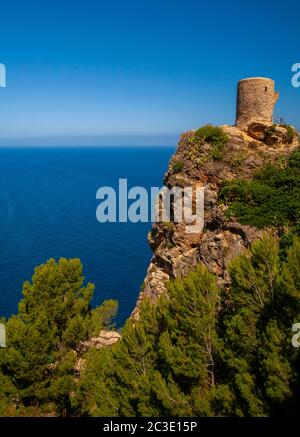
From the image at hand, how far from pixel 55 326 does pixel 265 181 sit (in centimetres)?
1442

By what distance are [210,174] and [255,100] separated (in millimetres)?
6511

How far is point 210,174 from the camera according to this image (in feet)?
78.3

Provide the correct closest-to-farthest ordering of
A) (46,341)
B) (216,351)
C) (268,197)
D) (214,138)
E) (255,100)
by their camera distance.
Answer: (216,351) → (46,341) → (268,197) → (214,138) → (255,100)

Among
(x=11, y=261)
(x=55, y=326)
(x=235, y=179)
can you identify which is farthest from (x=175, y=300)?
(x=11, y=261)

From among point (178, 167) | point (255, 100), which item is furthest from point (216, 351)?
point (255, 100)

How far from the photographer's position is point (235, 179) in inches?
903

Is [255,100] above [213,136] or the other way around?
above

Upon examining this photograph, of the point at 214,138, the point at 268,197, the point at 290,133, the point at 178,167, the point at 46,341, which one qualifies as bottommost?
the point at 46,341

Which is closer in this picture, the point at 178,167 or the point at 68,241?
the point at 178,167

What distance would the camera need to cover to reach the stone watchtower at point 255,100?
2520cm

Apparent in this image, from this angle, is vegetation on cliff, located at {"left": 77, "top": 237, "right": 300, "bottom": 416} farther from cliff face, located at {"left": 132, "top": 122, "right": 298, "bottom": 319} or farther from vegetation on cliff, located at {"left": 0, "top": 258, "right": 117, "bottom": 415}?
cliff face, located at {"left": 132, "top": 122, "right": 298, "bottom": 319}

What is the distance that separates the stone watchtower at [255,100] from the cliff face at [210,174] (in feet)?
3.33

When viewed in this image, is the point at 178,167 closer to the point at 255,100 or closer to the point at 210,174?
the point at 210,174
